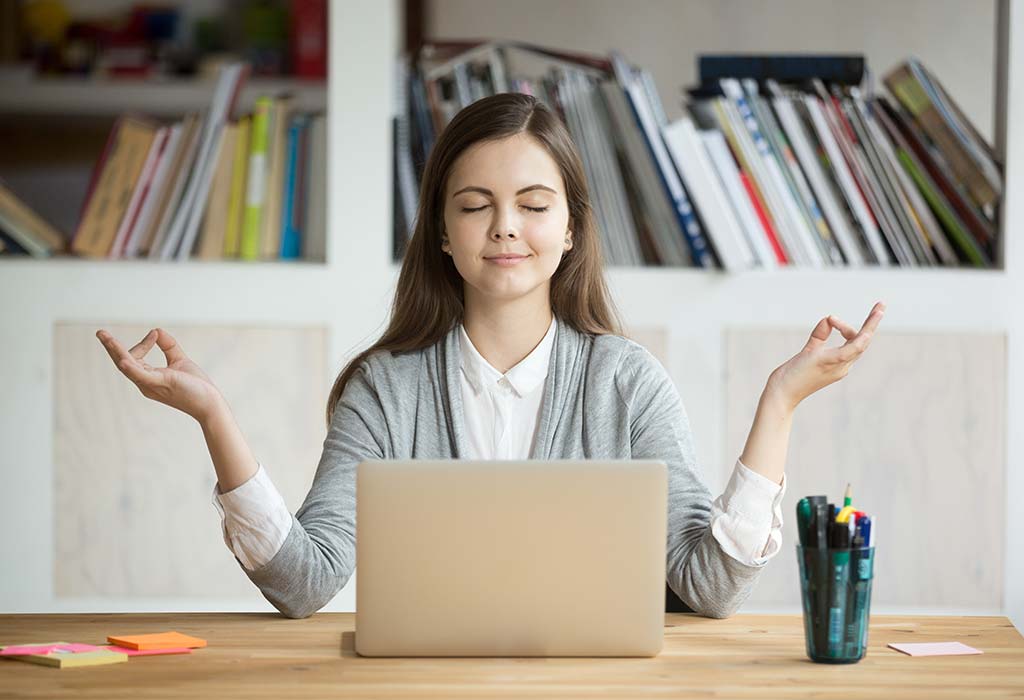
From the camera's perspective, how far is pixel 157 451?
2.64 meters

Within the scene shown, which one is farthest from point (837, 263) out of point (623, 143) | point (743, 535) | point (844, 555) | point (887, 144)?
point (844, 555)

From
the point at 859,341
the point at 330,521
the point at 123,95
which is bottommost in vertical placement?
the point at 330,521

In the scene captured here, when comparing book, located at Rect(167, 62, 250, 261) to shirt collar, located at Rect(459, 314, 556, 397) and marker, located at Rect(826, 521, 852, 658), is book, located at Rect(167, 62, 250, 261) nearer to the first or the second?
shirt collar, located at Rect(459, 314, 556, 397)

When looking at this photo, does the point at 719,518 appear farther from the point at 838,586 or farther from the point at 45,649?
the point at 45,649

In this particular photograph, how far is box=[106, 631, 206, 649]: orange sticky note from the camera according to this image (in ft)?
4.43

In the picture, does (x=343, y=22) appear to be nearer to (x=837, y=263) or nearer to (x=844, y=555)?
(x=837, y=263)

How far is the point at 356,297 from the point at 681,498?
1.15m

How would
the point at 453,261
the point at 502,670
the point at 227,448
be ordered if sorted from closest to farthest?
the point at 502,670 → the point at 227,448 → the point at 453,261

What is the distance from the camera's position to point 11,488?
2627 mm

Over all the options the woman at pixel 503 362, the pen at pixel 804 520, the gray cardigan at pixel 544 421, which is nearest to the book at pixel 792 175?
the woman at pixel 503 362

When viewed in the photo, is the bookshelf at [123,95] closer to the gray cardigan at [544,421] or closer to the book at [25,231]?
the book at [25,231]

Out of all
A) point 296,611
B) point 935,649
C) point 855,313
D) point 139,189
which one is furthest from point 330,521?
point 855,313

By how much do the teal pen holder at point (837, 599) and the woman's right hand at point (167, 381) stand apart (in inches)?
26.3

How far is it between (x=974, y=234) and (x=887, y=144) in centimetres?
26
